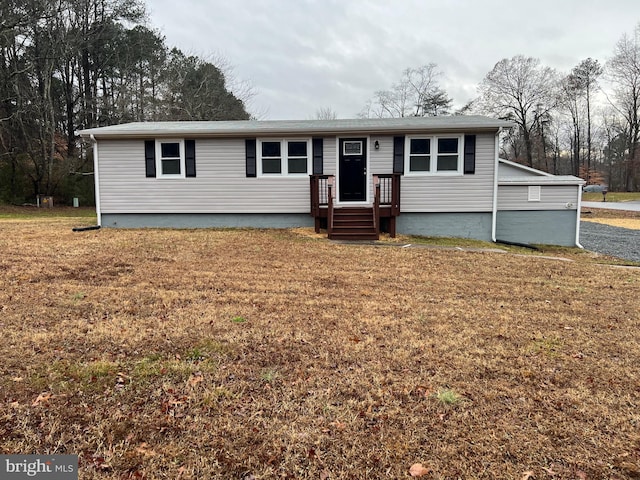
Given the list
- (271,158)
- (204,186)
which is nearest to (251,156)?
(271,158)

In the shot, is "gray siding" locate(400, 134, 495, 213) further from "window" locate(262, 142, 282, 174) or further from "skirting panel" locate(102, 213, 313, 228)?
"window" locate(262, 142, 282, 174)

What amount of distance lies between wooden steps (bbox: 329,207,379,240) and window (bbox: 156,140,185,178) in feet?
14.7

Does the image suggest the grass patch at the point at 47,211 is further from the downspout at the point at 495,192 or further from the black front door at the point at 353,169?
the downspout at the point at 495,192

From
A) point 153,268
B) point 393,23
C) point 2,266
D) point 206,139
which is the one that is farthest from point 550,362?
point 393,23

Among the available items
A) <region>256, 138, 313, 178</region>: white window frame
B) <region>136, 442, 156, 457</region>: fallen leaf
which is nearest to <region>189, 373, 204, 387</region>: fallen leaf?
<region>136, 442, 156, 457</region>: fallen leaf

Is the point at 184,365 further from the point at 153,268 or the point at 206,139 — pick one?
the point at 206,139

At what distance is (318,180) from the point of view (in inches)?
408

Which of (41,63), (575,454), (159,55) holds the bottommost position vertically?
(575,454)

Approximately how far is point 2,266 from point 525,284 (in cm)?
785

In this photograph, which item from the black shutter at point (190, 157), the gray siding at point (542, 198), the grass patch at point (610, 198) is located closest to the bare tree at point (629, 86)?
the grass patch at point (610, 198)

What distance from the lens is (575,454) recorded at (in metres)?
2.13

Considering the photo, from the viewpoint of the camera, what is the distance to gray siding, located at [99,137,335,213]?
10898mm

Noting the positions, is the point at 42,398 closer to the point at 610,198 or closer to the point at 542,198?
the point at 542,198

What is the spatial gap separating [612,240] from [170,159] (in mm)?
14298
